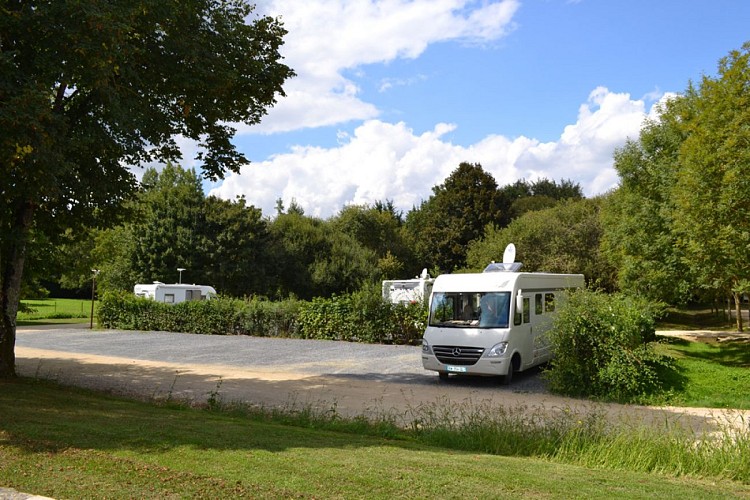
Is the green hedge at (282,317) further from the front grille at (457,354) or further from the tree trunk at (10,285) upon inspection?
the tree trunk at (10,285)

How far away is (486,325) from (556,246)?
2629 cm

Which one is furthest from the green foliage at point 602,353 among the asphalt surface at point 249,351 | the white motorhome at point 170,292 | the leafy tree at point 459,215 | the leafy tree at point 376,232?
the leafy tree at point 376,232

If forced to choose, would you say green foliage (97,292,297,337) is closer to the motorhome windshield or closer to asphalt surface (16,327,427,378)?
asphalt surface (16,327,427,378)

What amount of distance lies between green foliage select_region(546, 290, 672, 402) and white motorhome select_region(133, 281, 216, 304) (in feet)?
81.4

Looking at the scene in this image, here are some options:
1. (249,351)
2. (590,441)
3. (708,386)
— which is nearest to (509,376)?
(708,386)

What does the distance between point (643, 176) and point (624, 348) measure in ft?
54.4

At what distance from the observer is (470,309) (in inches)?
548

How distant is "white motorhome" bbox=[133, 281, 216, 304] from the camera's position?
33938 millimetres

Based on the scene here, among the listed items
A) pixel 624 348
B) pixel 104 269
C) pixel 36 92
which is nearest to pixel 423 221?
pixel 104 269

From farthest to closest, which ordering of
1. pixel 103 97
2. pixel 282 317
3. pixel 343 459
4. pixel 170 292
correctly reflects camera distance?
pixel 170 292 < pixel 282 317 < pixel 103 97 < pixel 343 459

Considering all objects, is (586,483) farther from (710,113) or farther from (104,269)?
(104,269)

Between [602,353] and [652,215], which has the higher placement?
[652,215]

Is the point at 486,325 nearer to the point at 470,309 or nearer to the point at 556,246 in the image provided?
the point at 470,309

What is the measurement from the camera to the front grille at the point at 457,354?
1320 cm
